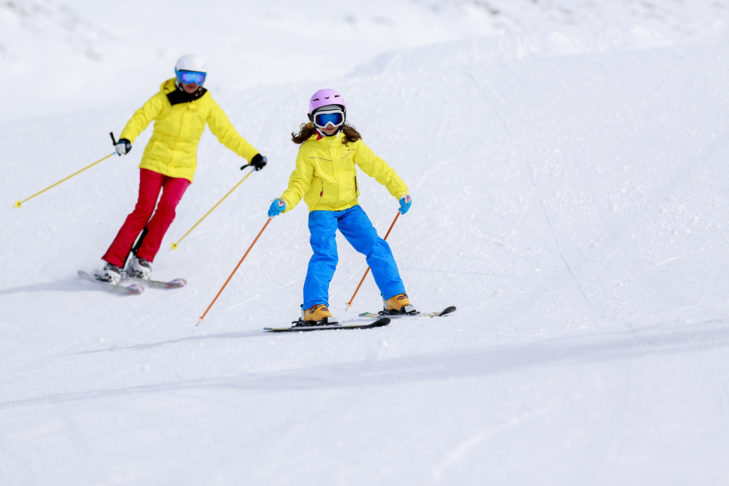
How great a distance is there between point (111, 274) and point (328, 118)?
280 cm

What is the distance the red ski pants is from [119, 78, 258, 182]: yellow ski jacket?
0.09m

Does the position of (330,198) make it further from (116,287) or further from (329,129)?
(116,287)

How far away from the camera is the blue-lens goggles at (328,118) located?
480 cm

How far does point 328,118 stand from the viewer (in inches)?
190

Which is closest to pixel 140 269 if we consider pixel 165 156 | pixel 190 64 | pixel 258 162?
pixel 165 156

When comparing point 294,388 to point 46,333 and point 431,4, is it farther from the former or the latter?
point 431,4

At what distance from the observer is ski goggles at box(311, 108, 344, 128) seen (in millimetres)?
4793

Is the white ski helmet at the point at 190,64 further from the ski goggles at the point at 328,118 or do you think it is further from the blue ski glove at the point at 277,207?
the blue ski glove at the point at 277,207

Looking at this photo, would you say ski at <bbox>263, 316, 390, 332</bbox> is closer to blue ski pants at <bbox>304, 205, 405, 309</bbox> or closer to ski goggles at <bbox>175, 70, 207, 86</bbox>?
blue ski pants at <bbox>304, 205, 405, 309</bbox>

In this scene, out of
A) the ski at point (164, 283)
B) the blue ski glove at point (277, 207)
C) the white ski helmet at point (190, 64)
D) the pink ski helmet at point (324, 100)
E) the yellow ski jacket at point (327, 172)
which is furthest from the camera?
the ski at point (164, 283)

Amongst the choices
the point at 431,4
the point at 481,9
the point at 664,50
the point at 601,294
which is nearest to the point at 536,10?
the point at 481,9

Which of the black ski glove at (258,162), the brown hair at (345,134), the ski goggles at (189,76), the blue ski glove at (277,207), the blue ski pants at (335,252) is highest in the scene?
the ski goggles at (189,76)

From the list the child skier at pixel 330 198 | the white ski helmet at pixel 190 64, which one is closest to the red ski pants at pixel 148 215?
the white ski helmet at pixel 190 64

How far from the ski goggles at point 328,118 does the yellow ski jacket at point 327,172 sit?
0.33 ft
